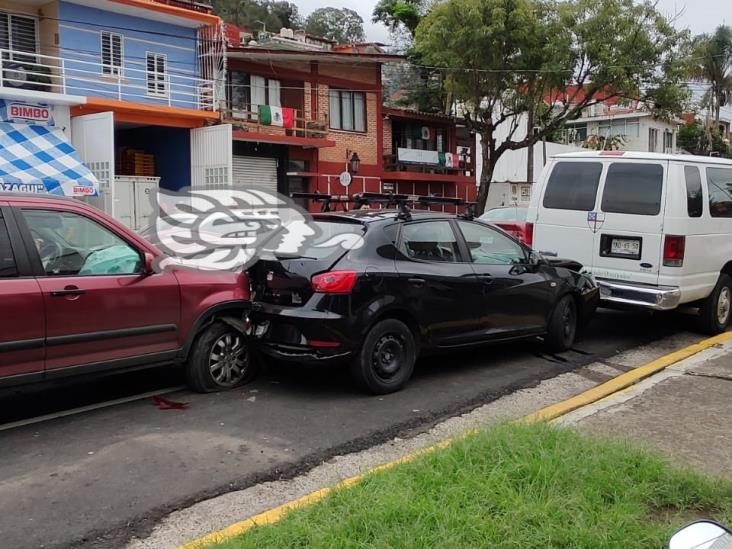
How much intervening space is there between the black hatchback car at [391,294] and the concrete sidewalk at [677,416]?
1.40 meters

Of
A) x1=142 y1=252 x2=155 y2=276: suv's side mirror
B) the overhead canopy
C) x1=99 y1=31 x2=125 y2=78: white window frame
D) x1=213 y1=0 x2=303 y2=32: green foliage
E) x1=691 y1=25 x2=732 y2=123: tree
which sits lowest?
x1=142 y1=252 x2=155 y2=276: suv's side mirror

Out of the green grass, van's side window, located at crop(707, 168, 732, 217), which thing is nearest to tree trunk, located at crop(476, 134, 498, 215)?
van's side window, located at crop(707, 168, 732, 217)

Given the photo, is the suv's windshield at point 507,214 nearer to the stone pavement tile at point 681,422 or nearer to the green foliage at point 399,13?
the stone pavement tile at point 681,422

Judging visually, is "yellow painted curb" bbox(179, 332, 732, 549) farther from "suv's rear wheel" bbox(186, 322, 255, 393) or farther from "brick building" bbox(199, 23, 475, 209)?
"brick building" bbox(199, 23, 475, 209)

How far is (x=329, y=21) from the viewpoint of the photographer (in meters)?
62.0

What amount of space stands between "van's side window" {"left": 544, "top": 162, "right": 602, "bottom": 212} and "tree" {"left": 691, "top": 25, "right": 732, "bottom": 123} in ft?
125

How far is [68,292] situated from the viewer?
4.95 m

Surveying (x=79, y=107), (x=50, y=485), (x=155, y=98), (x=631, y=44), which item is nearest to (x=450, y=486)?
(x=50, y=485)

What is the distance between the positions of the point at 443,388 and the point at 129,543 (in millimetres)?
3351

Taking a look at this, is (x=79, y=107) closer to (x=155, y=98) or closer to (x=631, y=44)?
(x=155, y=98)

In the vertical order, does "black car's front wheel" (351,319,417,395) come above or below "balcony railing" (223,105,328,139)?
below

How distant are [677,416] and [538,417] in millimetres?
1160

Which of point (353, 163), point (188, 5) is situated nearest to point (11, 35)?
point (188, 5)

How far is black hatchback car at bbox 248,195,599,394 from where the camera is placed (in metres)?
5.64
